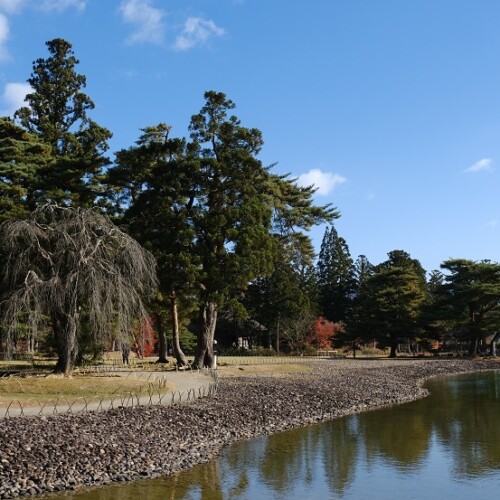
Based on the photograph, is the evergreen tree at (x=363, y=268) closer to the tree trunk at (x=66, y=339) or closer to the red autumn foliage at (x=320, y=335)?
the red autumn foliage at (x=320, y=335)

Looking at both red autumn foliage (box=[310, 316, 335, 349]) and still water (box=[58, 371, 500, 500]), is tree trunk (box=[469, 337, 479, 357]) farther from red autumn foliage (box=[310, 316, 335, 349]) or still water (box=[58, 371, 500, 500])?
still water (box=[58, 371, 500, 500])

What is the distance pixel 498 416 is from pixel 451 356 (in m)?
41.1

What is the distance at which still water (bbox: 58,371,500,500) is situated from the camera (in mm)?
13109

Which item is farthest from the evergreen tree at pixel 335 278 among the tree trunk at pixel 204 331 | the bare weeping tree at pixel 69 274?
the bare weeping tree at pixel 69 274

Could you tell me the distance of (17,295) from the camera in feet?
72.7

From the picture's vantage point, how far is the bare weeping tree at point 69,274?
906 inches

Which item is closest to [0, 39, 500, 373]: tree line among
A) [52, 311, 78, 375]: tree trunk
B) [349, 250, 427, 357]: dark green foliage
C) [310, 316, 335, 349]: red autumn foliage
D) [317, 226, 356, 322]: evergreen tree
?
[52, 311, 78, 375]: tree trunk

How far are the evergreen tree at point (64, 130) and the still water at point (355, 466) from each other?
1996cm

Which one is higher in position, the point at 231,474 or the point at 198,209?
the point at 198,209

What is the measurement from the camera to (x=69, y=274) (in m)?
23.5

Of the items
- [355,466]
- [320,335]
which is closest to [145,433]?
[355,466]

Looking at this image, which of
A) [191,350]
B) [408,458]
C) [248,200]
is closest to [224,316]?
[191,350]

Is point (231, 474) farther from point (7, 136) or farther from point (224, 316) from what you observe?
point (224, 316)

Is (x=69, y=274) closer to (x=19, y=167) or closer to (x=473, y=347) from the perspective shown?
(x=19, y=167)
